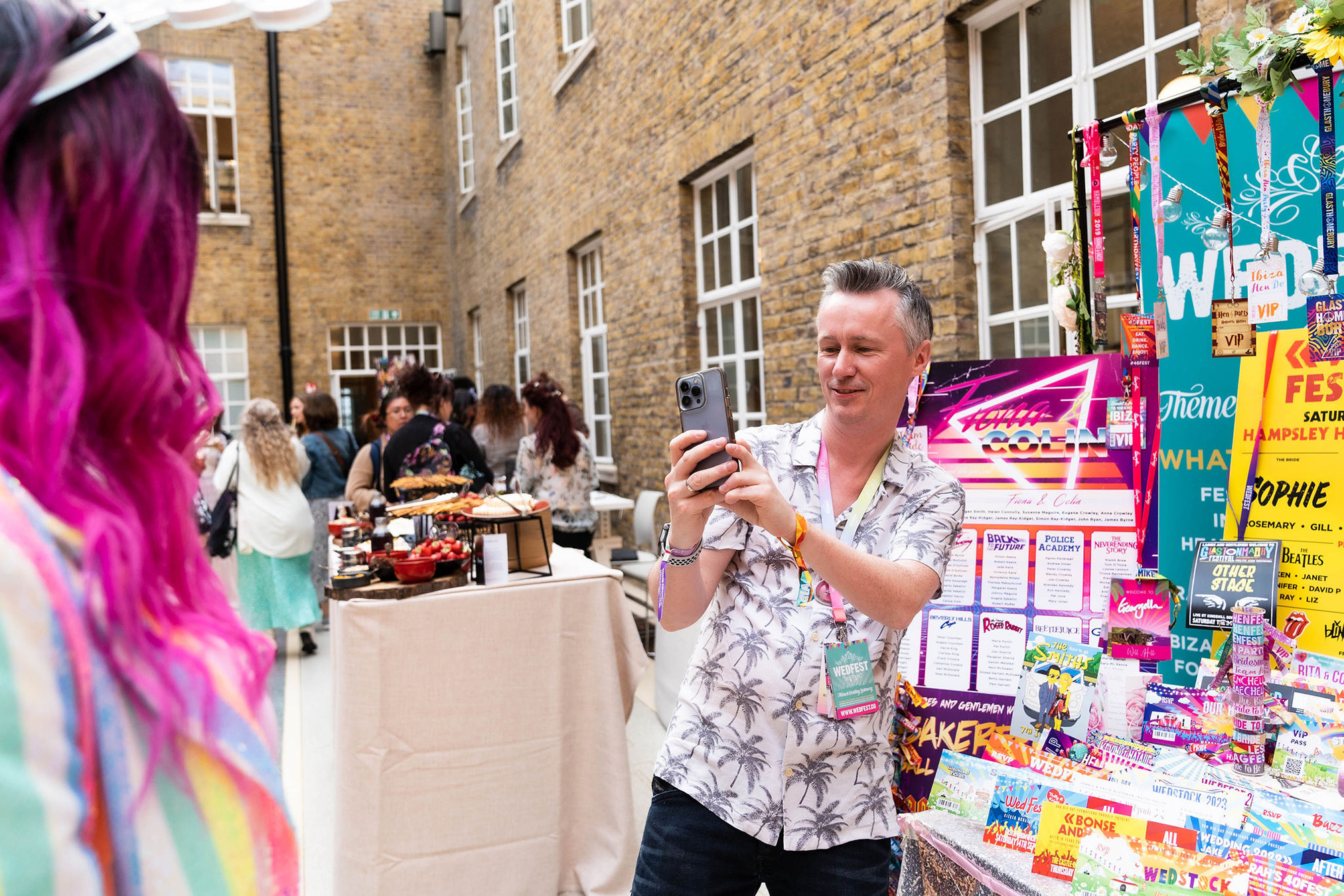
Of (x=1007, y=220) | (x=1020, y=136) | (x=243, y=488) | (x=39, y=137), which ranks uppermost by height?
(x=1020, y=136)

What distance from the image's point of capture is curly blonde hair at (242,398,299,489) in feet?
18.4

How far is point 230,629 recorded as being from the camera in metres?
0.72

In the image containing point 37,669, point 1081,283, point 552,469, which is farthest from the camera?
point 552,469

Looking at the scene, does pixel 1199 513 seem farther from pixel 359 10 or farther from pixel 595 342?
pixel 359 10

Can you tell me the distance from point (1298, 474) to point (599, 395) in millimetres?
7722

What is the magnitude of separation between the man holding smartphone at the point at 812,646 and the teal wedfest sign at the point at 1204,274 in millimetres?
682

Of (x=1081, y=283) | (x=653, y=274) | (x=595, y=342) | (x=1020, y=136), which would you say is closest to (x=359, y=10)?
(x=595, y=342)

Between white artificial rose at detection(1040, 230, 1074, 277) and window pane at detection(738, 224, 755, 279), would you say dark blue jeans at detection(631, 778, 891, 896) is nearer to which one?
white artificial rose at detection(1040, 230, 1074, 277)

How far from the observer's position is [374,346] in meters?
15.3

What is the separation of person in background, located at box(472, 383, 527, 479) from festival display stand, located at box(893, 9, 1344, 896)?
5110 millimetres

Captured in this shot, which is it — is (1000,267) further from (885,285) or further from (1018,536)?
(885,285)

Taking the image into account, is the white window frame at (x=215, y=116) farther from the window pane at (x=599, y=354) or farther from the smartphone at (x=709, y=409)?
the smartphone at (x=709, y=409)

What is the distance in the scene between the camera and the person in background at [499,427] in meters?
7.06

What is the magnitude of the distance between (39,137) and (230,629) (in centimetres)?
39
